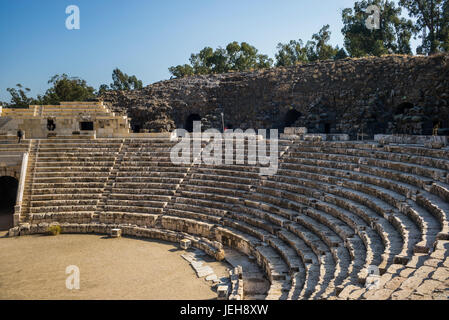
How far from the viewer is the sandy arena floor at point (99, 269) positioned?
1005 cm

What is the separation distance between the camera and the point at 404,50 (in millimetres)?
34219

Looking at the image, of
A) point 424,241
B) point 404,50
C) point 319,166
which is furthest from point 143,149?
point 404,50

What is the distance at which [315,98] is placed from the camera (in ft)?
88.7

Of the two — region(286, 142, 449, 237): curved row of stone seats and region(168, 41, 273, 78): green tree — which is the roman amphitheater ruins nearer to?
region(286, 142, 449, 237): curved row of stone seats

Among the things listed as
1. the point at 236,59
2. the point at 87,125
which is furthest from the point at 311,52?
the point at 87,125

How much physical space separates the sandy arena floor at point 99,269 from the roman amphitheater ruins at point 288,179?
39.4 inches

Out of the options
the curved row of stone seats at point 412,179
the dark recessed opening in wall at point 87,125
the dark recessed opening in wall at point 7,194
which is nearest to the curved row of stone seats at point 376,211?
the curved row of stone seats at point 412,179

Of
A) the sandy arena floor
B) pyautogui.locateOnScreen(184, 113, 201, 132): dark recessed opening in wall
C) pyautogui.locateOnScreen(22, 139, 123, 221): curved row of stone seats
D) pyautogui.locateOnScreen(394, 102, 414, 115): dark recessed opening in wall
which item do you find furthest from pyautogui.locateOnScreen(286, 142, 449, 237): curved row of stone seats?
pyautogui.locateOnScreen(184, 113, 201, 132): dark recessed opening in wall

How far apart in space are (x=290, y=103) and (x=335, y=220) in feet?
60.8

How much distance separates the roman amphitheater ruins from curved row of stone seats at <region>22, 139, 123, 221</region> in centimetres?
6

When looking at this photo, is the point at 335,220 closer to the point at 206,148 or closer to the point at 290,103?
the point at 206,148

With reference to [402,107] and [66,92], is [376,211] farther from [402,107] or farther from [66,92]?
[66,92]

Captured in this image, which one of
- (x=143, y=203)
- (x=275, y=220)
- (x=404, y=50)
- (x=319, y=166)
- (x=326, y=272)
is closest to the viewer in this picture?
(x=326, y=272)

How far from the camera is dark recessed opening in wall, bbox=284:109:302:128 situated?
94.3ft
